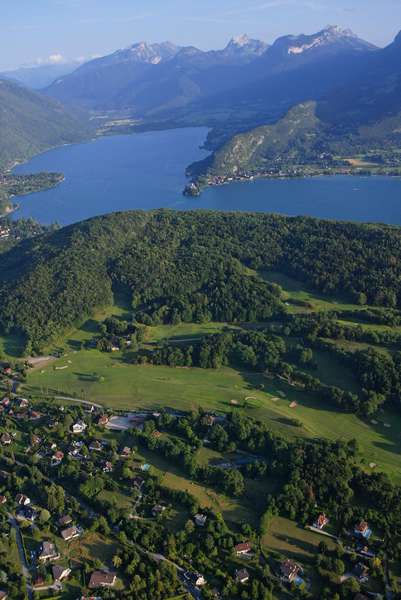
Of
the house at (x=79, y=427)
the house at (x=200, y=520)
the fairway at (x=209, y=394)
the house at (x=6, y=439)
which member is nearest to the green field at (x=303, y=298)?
the fairway at (x=209, y=394)

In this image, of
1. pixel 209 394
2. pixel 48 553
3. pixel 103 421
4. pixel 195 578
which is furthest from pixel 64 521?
pixel 209 394

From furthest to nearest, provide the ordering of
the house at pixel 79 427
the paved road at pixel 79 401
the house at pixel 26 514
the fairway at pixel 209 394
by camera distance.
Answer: the paved road at pixel 79 401 → the house at pixel 79 427 → the fairway at pixel 209 394 → the house at pixel 26 514

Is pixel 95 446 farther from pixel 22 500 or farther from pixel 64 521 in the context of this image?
pixel 64 521

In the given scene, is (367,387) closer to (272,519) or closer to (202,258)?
(272,519)

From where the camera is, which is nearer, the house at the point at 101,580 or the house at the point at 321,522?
the house at the point at 101,580

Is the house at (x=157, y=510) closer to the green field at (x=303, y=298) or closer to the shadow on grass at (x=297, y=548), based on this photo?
the shadow on grass at (x=297, y=548)

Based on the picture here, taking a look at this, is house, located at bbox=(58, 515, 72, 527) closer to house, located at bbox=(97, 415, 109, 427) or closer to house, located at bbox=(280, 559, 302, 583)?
house, located at bbox=(97, 415, 109, 427)

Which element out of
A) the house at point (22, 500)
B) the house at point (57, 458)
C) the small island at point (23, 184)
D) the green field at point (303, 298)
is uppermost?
the small island at point (23, 184)

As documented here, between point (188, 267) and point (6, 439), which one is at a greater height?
point (188, 267)
